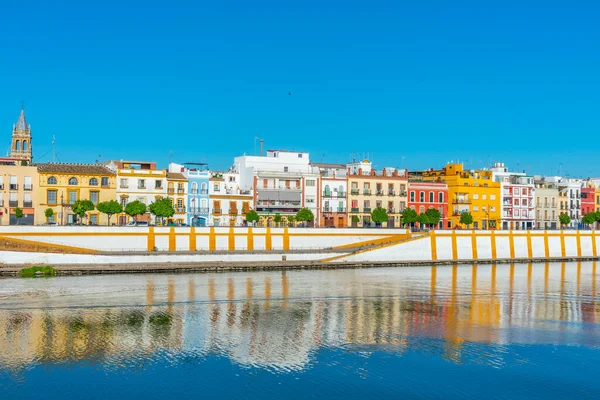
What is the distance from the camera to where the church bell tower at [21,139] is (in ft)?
237

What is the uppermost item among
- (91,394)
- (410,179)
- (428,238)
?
(410,179)

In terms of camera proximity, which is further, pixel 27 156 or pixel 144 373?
pixel 27 156

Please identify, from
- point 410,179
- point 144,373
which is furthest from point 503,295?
point 410,179

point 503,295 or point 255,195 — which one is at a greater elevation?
point 255,195

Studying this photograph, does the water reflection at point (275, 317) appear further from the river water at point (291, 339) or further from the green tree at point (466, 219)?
the green tree at point (466, 219)

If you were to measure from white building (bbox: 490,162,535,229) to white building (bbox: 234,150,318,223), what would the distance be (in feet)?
78.3

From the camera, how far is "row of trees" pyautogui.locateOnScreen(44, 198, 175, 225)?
57.7m

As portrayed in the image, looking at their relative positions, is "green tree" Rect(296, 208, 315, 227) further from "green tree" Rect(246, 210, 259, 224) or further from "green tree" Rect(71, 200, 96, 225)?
"green tree" Rect(71, 200, 96, 225)

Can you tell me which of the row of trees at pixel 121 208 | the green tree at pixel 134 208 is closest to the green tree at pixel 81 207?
the row of trees at pixel 121 208

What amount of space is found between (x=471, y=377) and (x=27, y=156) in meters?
59.1

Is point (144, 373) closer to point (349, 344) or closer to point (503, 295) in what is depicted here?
point (349, 344)

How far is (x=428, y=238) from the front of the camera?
62562mm

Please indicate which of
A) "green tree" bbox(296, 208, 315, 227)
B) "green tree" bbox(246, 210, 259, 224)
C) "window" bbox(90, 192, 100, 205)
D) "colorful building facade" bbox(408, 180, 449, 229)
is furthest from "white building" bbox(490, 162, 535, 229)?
"window" bbox(90, 192, 100, 205)

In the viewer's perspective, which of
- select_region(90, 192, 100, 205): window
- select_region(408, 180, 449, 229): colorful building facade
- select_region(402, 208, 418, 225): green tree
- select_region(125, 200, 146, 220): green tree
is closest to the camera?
select_region(125, 200, 146, 220): green tree
